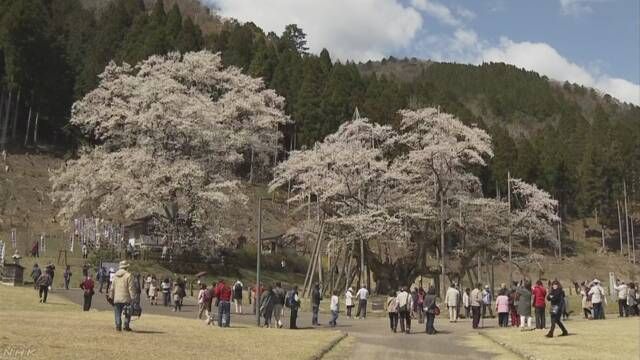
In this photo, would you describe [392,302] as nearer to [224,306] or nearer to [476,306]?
[476,306]

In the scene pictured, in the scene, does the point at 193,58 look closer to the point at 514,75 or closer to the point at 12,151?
the point at 12,151

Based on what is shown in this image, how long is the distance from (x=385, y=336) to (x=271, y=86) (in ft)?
209

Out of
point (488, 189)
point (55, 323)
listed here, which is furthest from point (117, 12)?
point (55, 323)

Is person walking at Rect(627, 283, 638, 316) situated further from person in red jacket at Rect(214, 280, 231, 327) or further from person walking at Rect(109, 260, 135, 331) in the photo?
person walking at Rect(109, 260, 135, 331)

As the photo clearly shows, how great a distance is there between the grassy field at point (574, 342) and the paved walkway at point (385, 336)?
31.4 inches

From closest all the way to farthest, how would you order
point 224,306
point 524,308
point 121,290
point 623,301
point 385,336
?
1. point 121,290
2. point 385,336
3. point 224,306
4. point 524,308
5. point 623,301

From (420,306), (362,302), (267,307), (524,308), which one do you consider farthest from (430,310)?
(362,302)

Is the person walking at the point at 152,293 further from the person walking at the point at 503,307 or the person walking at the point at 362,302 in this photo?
the person walking at the point at 503,307

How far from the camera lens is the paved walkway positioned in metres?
15.9

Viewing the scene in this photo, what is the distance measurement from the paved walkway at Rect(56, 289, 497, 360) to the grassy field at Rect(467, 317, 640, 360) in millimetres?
799

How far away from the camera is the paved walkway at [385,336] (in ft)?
52.3

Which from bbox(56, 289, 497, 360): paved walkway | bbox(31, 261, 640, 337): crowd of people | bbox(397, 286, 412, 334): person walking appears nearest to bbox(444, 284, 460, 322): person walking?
bbox(31, 261, 640, 337): crowd of people

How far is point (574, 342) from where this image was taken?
57.6ft

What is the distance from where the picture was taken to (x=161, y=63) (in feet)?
166
